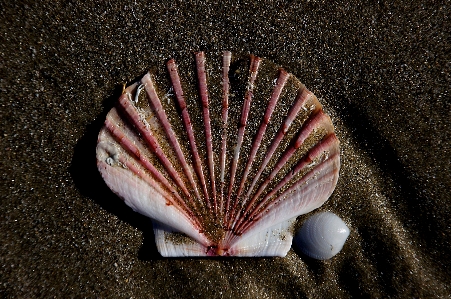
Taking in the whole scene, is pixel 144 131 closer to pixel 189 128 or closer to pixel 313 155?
pixel 189 128

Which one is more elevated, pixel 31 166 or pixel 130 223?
pixel 31 166

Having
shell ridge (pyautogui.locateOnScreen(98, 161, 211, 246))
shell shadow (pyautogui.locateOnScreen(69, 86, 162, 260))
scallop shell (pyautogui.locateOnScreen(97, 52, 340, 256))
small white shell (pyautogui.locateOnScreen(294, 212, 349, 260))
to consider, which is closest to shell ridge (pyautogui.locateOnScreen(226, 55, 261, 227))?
scallop shell (pyautogui.locateOnScreen(97, 52, 340, 256))

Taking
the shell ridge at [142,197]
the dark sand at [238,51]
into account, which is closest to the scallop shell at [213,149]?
the shell ridge at [142,197]

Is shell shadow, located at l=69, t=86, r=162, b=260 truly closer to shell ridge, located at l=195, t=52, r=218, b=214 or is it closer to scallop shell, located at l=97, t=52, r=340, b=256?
scallop shell, located at l=97, t=52, r=340, b=256

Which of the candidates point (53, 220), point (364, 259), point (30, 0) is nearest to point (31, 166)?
point (53, 220)

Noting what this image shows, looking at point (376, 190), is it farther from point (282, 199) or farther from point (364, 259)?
point (282, 199)
